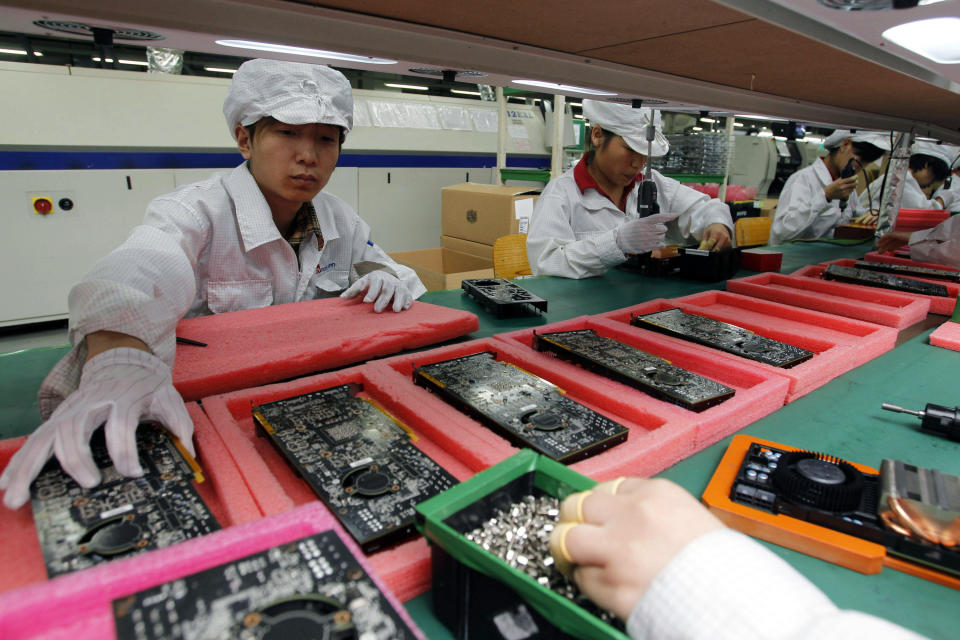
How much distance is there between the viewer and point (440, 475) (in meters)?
0.77

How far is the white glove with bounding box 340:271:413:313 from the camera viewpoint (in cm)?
154

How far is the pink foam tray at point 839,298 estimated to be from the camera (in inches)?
65.7

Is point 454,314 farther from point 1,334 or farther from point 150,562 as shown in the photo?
point 1,334

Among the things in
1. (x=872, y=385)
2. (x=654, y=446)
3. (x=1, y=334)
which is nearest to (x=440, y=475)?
(x=654, y=446)

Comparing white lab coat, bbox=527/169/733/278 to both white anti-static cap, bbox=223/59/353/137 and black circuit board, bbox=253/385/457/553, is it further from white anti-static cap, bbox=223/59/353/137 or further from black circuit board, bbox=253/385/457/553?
black circuit board, bbox=253/385/457/553

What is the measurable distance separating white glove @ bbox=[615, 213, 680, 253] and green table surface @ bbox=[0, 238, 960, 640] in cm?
59

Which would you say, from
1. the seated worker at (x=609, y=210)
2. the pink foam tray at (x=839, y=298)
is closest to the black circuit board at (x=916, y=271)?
the pink foam tray at (x=839, y=298)

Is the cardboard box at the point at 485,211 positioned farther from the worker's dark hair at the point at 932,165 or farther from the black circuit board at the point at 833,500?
the worker's dark hair at the point at 932,165

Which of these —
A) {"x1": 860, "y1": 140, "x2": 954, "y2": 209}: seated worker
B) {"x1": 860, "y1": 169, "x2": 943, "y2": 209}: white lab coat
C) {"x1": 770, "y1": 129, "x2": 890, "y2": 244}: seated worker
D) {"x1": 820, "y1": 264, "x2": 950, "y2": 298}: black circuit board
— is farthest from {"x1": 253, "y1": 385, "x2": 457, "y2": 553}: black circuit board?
{"x1": 860, "y1": 140, "x2": 954, "y2": 209}: seated worker

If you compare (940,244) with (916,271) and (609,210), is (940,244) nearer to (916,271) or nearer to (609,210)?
(916,271)

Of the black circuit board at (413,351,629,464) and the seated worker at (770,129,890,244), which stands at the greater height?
the seated worker at (770,129,890,244)

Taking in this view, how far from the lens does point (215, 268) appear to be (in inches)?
69.2

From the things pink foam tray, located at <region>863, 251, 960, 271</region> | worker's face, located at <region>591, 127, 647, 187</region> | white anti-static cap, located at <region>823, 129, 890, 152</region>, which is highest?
white anti-static cap, located at <region>823, 129, 890, 152</region>

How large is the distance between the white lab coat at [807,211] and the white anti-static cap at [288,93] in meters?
3.30
